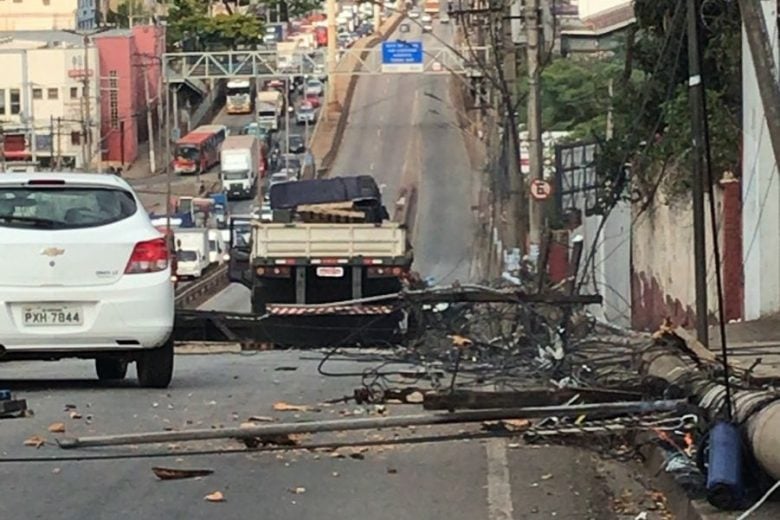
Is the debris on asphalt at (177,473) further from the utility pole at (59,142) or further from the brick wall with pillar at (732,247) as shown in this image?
the utility pole at (59,142)

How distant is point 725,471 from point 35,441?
445 centimetres

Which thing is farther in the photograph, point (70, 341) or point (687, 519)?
point (70, 341)

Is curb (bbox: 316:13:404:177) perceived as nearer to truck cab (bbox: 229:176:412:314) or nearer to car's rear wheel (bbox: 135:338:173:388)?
truck cab (bbox: 229:176:412:314)

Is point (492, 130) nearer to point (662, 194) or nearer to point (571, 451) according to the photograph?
point (662, 194)

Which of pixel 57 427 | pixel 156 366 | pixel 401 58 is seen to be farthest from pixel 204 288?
pixel 57 427

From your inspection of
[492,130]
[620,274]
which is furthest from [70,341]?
[492,130]

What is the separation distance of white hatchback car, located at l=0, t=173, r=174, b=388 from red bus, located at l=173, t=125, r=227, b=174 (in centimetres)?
6035

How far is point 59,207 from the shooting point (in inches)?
482

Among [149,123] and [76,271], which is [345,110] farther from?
[76,271]

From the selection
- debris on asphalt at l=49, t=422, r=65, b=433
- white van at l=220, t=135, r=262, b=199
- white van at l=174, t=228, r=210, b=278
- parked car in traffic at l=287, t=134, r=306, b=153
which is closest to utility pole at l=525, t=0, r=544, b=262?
debris on asphalt at l=49, t=422, r=65, b=433

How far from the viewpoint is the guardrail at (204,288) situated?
46.1 meters

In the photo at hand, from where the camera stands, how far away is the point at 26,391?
12703 mm

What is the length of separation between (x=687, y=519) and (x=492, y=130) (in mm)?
41921

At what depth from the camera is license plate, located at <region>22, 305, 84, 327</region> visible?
12070mm
